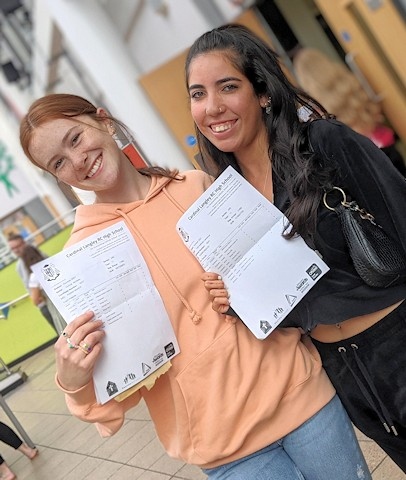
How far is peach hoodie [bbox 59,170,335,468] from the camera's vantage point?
150cm

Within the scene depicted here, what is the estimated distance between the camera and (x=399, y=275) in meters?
1.49

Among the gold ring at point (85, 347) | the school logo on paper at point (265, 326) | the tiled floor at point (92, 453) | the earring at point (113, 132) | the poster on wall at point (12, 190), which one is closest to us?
the gold ring at point (85, 347)

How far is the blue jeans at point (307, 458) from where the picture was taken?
1509mm

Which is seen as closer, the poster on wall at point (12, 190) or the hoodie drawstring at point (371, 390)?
the hoodie drawstring at point (371, 390)

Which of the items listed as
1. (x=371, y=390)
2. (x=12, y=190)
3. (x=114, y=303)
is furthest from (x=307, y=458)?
(x=12, y=190)

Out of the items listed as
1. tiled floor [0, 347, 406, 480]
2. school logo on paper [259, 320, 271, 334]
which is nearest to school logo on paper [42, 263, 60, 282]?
school logo on paper [259, 320, 271, 334]

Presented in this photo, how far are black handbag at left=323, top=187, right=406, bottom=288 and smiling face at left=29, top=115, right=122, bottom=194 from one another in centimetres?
55

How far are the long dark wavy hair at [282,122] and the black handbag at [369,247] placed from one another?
0.06 metres

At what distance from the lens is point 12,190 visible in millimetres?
13977

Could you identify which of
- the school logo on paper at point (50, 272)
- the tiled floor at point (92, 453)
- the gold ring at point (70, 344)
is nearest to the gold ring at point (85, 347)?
the gold ring at point (70, 344)

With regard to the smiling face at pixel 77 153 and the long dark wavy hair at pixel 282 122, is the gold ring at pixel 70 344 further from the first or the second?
the long dark wavy hair at pixel 282 122

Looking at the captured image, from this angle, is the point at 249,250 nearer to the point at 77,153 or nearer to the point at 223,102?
the point at 223,102

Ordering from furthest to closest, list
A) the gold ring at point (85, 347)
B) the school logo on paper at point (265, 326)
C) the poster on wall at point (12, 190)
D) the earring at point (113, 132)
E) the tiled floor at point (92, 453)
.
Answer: the poster on wall at point (12, 190), the tiled floor at point (92, 453), the earring at point (113, 132), the school logo on paper at point (265, 326), the gold ring at point (85, 347)

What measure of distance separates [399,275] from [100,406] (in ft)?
2.59
